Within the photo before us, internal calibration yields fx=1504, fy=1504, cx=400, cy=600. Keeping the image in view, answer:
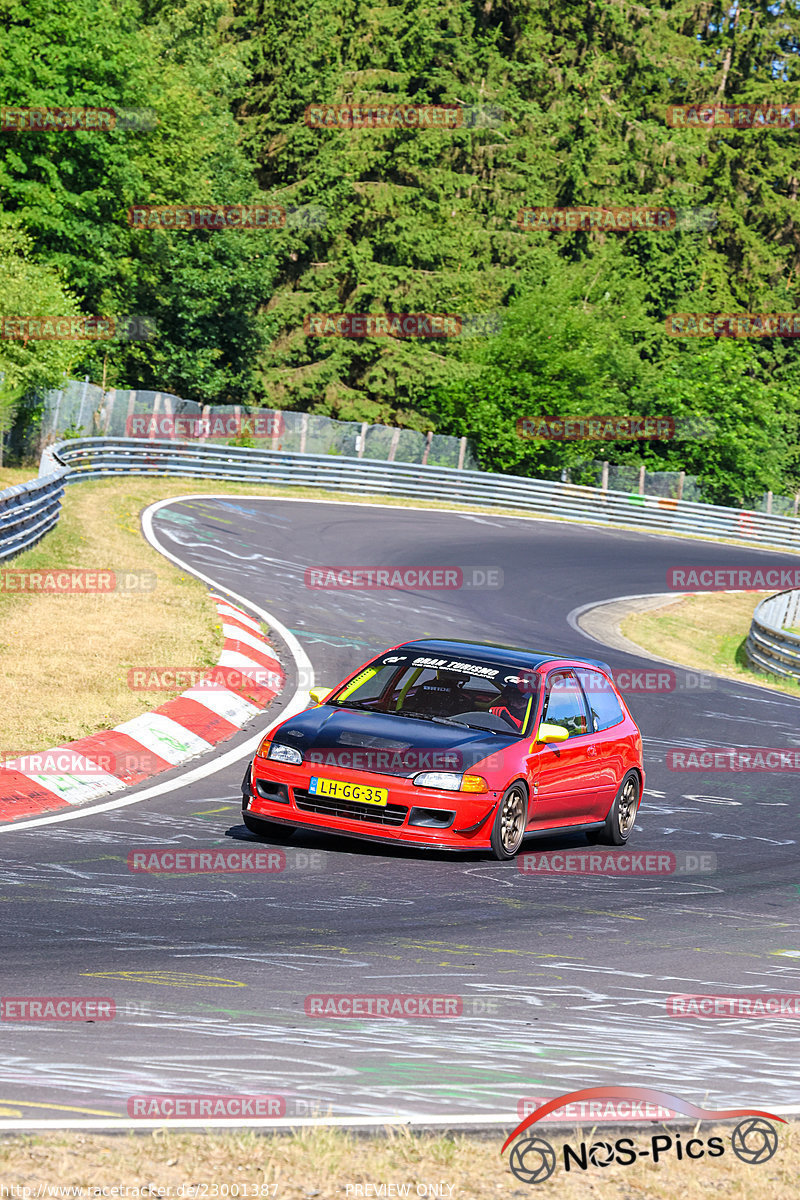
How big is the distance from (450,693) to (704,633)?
1894cm

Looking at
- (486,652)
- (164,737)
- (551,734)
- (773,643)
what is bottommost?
(773,643)

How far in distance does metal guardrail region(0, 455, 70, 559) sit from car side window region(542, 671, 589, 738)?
396 inches

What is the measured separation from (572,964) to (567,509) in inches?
1512

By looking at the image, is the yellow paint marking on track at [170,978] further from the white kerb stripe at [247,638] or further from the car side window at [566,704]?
the white kerb stripe at [247,638]

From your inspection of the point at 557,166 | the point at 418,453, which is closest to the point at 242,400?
the point at 418,453

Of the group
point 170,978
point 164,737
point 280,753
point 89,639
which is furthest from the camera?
point 89,639

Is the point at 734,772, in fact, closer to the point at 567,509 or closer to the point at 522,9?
the point at 567,509

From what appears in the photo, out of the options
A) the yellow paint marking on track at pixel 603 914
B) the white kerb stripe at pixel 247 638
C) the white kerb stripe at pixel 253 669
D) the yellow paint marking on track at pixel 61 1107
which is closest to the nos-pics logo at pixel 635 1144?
the yellow paint marking on track at pixel 61 1107

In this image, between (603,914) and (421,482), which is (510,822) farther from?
(421,482)

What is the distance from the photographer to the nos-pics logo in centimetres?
438

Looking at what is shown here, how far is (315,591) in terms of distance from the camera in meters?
23.5

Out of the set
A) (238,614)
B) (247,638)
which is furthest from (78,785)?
(238,614)

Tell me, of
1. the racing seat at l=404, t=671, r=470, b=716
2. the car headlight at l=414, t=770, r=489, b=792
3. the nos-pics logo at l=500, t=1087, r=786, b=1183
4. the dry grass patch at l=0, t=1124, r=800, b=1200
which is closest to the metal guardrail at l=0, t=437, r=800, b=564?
the racing seat at l=404, t=671, r=470, b=716

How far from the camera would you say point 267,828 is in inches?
383
